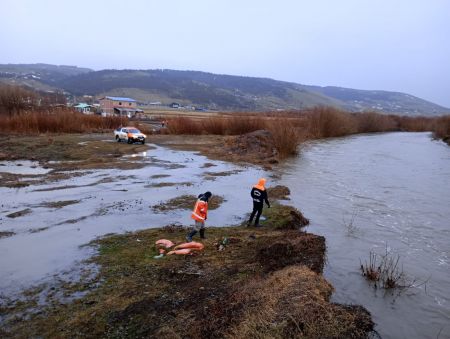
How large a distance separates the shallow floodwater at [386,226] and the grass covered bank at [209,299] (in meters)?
1.00

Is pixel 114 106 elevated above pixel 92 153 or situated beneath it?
situated beneath

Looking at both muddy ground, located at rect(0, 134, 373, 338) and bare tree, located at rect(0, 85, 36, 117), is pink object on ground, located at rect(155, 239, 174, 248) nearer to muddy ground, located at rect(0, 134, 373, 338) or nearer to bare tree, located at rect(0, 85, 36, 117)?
muddy ground, located at rect(0, 134, 373, 338)

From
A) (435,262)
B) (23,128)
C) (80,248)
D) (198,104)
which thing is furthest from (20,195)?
(198,104)

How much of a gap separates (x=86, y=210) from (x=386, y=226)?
11.2 meters

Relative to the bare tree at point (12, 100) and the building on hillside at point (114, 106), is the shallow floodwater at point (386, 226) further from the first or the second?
the building on hillside at point (114, 106)

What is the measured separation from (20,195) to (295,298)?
13.9 m

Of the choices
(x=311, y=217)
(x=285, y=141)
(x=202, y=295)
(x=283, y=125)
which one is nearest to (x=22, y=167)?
(x=311, y=217)

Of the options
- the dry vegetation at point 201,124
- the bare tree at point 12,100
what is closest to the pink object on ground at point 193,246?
the dry vegetation at point 201,124

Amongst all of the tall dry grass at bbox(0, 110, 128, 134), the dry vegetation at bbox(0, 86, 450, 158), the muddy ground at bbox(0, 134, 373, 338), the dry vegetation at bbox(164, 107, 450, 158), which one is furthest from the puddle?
the dry vegetation at bbox(164, 107, 450, 158)

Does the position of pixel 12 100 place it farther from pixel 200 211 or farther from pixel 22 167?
pixel 200 211

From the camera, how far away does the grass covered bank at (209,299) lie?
672 cm

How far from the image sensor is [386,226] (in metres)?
15.0

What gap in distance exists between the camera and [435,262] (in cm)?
1170

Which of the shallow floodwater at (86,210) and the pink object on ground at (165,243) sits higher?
the pink object on ground at (165,243)
